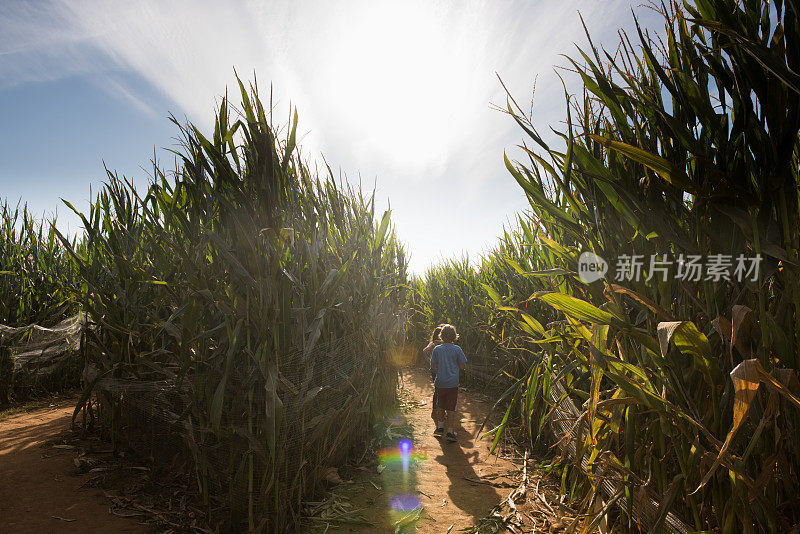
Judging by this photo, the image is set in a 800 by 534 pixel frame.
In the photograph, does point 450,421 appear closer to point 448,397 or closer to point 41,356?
point 448,397

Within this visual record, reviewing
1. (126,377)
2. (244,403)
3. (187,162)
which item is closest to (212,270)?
(187,162)

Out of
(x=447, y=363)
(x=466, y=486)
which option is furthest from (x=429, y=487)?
(x=447, y=363)

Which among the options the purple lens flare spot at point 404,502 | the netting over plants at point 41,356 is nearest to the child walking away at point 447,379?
the purple lens flare spot at point 404,502

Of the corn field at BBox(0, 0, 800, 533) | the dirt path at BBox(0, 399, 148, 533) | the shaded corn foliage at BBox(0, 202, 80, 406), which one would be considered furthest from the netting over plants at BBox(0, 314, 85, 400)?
the corn field at BBox(0, 0, 800, 533)

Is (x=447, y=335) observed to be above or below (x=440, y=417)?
above

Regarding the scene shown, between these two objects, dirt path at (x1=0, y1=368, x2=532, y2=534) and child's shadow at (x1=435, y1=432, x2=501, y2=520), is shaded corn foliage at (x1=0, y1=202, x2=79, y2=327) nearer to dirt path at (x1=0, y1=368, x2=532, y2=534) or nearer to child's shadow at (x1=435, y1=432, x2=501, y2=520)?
dirt path at (x1=0, y1=368, x2=532, y2=534)

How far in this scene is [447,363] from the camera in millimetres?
4805

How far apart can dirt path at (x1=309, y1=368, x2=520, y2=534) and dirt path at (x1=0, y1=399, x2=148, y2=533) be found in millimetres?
1580

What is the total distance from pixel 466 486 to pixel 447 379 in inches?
60.0

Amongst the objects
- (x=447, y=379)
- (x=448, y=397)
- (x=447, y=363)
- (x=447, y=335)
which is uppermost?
(x=447, y=335)

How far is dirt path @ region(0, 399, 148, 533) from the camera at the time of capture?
2537 millimetres

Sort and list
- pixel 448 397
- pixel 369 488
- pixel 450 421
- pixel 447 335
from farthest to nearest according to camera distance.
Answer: pixel 447 335 → pixel 448 397 → pixel 450 421 → pixel 369 488

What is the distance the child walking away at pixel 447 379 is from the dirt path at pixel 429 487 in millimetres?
282

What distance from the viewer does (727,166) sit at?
127cm
